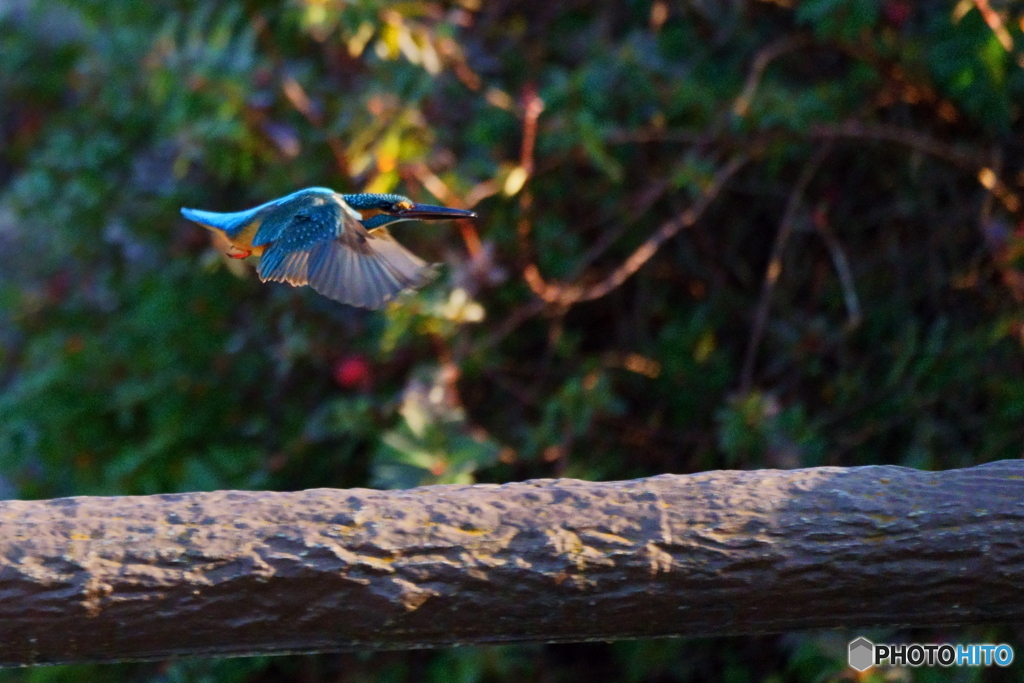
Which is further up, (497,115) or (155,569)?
(497,115)

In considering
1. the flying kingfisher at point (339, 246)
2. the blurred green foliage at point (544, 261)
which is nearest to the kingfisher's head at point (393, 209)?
the flying kingfisher at point (339, 246)

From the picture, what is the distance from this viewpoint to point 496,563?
1.24 meters

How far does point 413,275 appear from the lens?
5.68 feet

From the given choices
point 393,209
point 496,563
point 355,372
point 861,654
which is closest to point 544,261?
point 355,372

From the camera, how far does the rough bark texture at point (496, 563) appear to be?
121 cm

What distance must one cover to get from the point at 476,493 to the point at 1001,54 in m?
1.49

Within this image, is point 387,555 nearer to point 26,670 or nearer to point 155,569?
point 155,569

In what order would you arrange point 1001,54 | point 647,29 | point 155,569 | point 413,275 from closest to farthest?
point 155,569, point 413,275, point 1001,54, point 647,29

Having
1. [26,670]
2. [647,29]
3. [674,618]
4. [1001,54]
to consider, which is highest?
[647,29]

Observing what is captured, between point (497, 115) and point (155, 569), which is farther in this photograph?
point (497, 115)

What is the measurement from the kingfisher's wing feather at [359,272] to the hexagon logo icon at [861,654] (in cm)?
93

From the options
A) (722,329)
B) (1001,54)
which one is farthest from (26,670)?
(1001,54)

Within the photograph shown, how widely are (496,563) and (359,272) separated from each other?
0.58 metres

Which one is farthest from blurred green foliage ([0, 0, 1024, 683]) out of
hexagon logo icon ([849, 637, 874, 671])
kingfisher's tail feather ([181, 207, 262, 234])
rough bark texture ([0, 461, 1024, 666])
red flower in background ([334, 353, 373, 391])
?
rough bark texture ([0, 461, 1024, 666])
